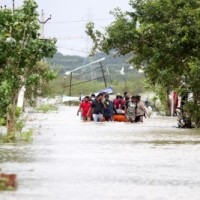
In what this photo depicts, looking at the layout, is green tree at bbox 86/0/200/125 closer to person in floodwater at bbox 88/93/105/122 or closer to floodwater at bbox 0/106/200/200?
person in floodwater at bbox 88/93/105/122

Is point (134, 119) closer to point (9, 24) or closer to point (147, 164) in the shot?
point (9, 24)

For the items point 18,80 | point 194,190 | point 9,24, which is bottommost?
point 194,190

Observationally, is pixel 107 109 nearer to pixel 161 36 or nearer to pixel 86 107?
pixel 86 107

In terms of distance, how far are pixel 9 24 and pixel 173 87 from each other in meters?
10.7

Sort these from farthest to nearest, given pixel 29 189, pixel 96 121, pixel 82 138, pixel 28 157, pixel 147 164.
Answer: pixel 96 121
pixel 82 138
pixel 28 157
pixel 147 164
pixel 29 189

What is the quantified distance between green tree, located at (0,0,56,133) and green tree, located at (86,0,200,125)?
692cm

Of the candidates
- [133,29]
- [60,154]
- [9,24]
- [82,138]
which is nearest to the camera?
[60,154]

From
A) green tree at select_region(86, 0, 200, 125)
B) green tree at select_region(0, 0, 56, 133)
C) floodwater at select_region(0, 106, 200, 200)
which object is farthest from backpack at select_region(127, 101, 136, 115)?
green tree at select_region(0, 0, 56, 133)

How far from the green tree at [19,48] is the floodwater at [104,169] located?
154 cm

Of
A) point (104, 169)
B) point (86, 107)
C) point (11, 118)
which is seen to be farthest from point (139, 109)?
point (104, 169)

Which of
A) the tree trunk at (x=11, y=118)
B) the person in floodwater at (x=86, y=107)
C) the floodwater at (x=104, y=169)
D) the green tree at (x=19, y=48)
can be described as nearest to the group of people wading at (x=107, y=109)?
the person in floodwater at (x=86, y=107)

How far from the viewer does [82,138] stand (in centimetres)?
2130

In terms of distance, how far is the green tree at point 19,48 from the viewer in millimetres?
19312

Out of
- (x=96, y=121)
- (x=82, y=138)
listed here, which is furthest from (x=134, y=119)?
(x=82, y=138)
